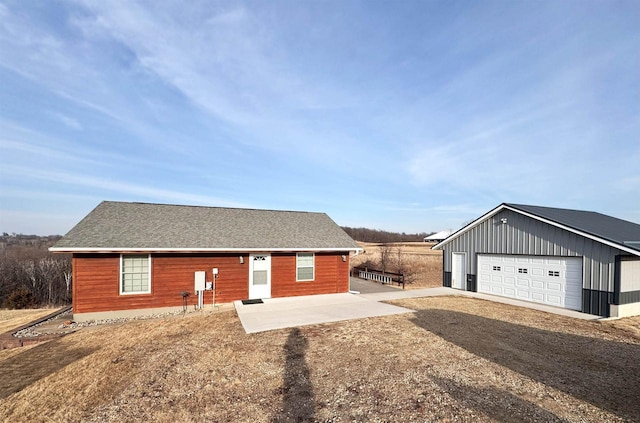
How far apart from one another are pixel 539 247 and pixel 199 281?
46.0 ft

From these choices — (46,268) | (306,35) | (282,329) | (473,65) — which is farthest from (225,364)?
(46,268)

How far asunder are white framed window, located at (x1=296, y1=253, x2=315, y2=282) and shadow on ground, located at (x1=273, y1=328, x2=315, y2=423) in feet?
20.8

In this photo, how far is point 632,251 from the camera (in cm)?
1073

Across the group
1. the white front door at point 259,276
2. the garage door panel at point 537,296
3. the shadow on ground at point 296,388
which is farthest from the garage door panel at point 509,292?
the shadow on ground at point 296,388

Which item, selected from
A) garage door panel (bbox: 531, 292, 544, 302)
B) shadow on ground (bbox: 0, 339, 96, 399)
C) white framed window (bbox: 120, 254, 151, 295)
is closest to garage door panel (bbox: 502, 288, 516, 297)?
garage door panel (bbox: 531, 292, 544, 302)

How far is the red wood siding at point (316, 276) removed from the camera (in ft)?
45.8

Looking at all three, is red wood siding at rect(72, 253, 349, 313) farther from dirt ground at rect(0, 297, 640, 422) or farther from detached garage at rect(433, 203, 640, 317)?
detached garage at rect(433, 203, 640, 317)

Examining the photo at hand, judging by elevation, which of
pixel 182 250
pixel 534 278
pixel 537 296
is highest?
pixel 182 250

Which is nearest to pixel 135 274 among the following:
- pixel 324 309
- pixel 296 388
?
pixel 324 309

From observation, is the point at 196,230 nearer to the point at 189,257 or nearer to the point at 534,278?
the point at 189,257

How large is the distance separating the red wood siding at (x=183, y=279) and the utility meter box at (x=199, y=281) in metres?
0.30

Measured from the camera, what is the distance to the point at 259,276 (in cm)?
1371

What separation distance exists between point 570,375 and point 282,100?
16150 mm

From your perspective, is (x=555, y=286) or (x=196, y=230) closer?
(x=555, y=286)
